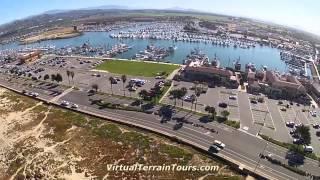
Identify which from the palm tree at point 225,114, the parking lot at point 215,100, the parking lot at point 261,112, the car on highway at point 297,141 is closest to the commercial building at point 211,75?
the parking lot at point 215,100

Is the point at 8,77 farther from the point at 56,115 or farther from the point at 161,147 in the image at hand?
the point at 161,147

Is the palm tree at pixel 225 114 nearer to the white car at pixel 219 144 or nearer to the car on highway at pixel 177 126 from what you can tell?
the car on highway at pixel 177 126

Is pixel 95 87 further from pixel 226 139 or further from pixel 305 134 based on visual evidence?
pixel 305 134

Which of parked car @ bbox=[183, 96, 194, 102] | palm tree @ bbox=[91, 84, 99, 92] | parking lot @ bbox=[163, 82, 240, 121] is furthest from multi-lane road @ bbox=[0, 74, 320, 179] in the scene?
parked car @ bbox=[183, 96, 194, 102]

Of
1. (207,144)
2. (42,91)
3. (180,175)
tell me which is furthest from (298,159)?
(42,91)

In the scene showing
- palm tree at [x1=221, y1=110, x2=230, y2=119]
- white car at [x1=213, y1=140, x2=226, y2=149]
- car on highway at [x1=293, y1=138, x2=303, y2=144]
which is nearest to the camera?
white car at [x1=213, y1=140, x2=226, y2=149]

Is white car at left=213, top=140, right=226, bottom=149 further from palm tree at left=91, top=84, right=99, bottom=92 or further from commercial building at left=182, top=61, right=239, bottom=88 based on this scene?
palm tree at left=91, top=84, right=99, bottom=92
